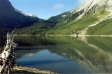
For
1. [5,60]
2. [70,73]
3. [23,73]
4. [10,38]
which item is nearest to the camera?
[5,60]

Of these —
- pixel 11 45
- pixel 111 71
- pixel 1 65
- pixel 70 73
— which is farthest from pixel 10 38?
pixel 111 71

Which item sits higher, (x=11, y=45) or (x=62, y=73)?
(x=11, y=45)

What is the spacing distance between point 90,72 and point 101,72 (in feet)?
7.58

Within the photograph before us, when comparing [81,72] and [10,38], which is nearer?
[10,38]

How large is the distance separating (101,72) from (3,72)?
146 feet

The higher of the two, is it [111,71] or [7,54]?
[7,54]

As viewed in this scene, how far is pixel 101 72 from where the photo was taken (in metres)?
62.5

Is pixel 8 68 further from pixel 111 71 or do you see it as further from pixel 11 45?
pixel 111 71

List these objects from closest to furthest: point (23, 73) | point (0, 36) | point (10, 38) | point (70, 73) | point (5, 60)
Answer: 1. point (5, 60)
2. point (10, 38)
3. point (23, 73)
4. point (0, 36)
5. point (70, 73)

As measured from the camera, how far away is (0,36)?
169 ft

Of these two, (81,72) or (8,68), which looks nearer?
(8,68)

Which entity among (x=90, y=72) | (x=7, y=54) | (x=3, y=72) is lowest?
(x=90, y=72)

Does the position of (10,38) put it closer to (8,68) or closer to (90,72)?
(8,68)

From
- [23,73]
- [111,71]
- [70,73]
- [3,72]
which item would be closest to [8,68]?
[3,72]
